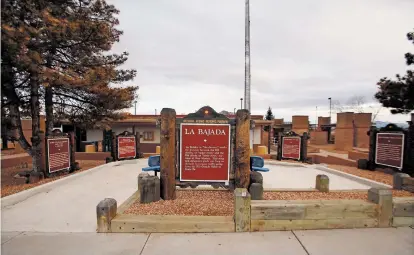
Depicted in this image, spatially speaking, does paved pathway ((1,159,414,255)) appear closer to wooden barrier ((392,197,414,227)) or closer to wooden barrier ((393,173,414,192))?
wooden barrier ((392,197,414,227))

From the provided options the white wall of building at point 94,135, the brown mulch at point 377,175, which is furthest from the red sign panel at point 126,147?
the brown mulch at point 377,175

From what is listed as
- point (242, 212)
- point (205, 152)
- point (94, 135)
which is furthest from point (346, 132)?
point (94, 135)

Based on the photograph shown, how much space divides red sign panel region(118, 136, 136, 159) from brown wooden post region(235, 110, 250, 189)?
9176 millimetres

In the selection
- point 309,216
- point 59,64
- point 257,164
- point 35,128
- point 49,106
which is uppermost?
point 59,64

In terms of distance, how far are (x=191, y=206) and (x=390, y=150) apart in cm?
890

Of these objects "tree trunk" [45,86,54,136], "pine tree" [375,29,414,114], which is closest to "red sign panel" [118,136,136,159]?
"tree trunk" [45,86,54,136]

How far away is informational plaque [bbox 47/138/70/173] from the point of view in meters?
8.41

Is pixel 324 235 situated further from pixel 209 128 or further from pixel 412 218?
pixel 209 128

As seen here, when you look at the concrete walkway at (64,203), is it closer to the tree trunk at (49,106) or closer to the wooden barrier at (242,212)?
the wooden barrier at (242,212)

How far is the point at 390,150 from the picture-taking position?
9.16m

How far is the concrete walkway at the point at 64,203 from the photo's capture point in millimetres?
4246

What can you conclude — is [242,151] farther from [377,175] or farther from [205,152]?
[377,175]

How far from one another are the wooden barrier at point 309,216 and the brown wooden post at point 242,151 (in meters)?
1.32

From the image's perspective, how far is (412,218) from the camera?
4055 mm
